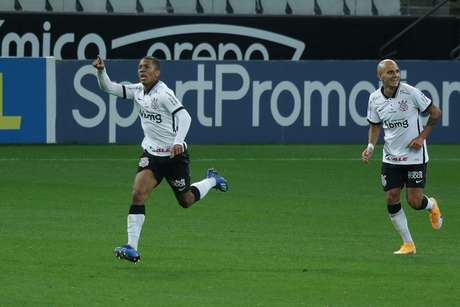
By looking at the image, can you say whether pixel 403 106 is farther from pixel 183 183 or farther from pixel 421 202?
pixel 183 183

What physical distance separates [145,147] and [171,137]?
0.28m

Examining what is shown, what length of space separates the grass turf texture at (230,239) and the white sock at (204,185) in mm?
566

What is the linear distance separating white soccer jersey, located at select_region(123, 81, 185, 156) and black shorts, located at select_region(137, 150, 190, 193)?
7 cm

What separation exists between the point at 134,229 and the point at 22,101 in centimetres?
1385

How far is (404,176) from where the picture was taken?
539 inches

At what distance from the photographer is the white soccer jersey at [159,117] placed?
12.9 meters

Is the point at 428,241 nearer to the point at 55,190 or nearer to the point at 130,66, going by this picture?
the point at 55,190

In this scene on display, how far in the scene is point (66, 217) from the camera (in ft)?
53.8

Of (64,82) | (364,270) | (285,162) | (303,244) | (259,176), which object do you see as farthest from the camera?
(64,82)

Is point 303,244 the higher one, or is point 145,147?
point 145,147

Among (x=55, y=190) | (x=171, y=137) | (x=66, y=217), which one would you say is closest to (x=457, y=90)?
(x=55, y=190)

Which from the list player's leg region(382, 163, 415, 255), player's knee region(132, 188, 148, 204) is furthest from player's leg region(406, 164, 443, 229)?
player's knee region(132, 188, 148, 204)

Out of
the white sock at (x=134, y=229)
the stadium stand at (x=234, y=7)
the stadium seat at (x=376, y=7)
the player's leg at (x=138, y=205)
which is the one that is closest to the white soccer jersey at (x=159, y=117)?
the player's leg at (x=138, y=205)

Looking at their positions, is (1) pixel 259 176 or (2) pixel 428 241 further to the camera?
(1) pixel 259 176
